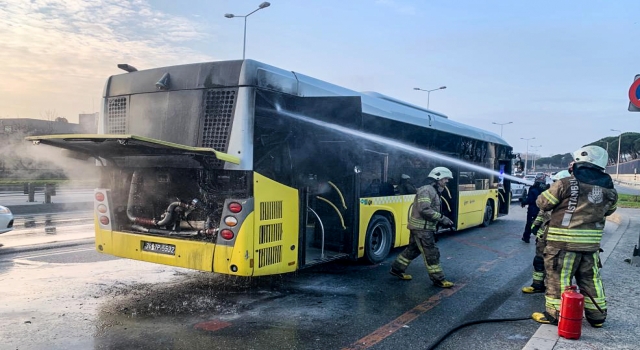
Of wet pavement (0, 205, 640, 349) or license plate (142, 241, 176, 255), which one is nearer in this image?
wet pavement (0, 205, 640, 349)

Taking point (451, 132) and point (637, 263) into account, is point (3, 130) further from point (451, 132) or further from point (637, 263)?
point (637, 263)

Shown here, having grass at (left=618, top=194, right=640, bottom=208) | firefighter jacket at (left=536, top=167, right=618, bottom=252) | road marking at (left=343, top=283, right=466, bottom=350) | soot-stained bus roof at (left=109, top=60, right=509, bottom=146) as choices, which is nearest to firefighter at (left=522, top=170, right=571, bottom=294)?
road marking at (left=343, top=283, right=466, bottom=350)

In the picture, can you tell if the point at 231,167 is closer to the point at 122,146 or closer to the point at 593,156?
the point at 122,146

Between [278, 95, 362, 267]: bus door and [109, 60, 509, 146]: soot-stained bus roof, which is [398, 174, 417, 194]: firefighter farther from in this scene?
[278, 95, 362, 267]: bus door

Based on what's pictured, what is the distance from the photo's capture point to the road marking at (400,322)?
4.42 m

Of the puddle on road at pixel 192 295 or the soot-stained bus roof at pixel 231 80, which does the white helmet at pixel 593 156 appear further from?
the puddle on road at pixel 192 295

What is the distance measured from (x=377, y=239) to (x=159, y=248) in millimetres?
4009

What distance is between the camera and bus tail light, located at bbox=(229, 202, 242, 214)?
529cm

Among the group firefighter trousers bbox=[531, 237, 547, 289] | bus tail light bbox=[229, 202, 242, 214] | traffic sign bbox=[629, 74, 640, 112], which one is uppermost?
traffic sign bbox=[629, 74, 640, 112]

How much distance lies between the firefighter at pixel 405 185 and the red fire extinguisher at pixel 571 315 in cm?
459

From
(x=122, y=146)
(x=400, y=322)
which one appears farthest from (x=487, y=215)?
(x=122, y=146)

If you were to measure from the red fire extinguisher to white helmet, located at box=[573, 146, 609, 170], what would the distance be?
144 cm

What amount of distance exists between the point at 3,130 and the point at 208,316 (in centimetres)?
2415

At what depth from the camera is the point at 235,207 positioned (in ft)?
17.4
